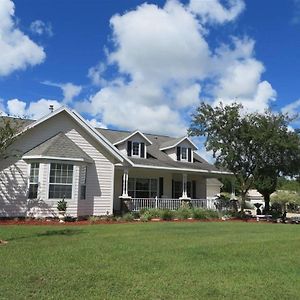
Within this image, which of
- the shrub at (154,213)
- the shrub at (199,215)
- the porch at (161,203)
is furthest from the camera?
the porch at (161,203)

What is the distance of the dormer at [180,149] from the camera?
111 ft

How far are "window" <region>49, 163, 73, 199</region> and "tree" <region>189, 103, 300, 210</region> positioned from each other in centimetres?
1020

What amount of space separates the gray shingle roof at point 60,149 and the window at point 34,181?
2.70 feet

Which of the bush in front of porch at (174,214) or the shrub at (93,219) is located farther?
the bush in front of porch at (174,214)

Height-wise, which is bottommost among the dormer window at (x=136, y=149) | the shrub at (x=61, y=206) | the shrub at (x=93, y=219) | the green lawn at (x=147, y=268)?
the green lawn at (x=147, y=268)

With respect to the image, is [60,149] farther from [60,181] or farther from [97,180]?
[97,180]

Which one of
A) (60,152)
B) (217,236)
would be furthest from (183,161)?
(217,236)

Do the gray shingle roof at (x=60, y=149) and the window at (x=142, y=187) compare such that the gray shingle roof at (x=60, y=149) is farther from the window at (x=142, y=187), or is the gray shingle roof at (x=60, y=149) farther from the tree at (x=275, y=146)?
the tree at (x=275, y=146)

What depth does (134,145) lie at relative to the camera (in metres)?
31.6

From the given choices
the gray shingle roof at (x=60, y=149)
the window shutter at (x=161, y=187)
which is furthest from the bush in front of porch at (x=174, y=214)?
the window shutter at (x=161, y=187)

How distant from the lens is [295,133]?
28594mm

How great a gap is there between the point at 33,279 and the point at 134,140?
77.2 ft

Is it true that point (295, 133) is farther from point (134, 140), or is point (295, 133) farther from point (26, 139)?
point (26, 139)

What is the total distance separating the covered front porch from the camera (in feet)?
93.7
